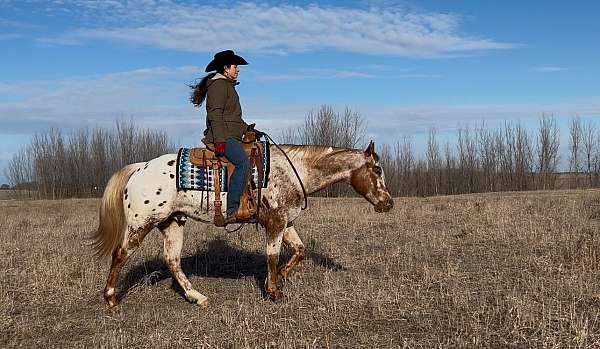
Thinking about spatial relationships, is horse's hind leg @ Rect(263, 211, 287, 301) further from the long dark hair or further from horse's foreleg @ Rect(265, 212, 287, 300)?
the long dark hair

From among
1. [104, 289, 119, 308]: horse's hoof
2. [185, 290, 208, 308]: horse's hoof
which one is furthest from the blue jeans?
[104, 289, 119, 308]: horse's hoof

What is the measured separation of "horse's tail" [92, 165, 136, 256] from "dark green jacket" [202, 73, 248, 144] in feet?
4.09

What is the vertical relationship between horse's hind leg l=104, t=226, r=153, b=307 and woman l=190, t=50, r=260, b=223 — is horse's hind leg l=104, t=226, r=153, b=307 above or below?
below

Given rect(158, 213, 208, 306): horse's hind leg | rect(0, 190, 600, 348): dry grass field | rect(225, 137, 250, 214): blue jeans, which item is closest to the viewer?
rect(0, 190, 600, 348): dry grass field

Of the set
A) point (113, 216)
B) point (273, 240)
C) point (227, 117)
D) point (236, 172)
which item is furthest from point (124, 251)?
point (227, 117)

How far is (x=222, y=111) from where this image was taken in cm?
674

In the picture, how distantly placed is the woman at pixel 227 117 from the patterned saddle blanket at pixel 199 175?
0.15 metres

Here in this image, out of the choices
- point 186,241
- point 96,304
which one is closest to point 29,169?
point 186,241

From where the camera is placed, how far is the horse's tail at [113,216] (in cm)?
691

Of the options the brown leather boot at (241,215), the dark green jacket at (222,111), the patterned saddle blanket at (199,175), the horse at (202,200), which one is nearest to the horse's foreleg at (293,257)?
the horse at (202,200)

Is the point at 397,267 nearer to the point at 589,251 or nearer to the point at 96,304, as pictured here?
the point at 589,251

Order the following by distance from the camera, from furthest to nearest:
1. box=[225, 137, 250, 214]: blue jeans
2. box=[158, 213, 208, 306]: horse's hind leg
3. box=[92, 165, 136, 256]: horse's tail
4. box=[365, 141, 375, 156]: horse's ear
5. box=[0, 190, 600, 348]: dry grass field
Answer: box=[158, 213, 208, 306]: horse's hind leg < box=[365, 141, 375, 156]: horse's ear < box=[92, 165, 136, 256]: horse's tail < box=[225, 137, 250, 214]: blue jeans < box=[0, 190, 600, 348]: dry grass field

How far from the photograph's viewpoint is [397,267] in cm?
829

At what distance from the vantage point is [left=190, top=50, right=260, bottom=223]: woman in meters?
6.61
